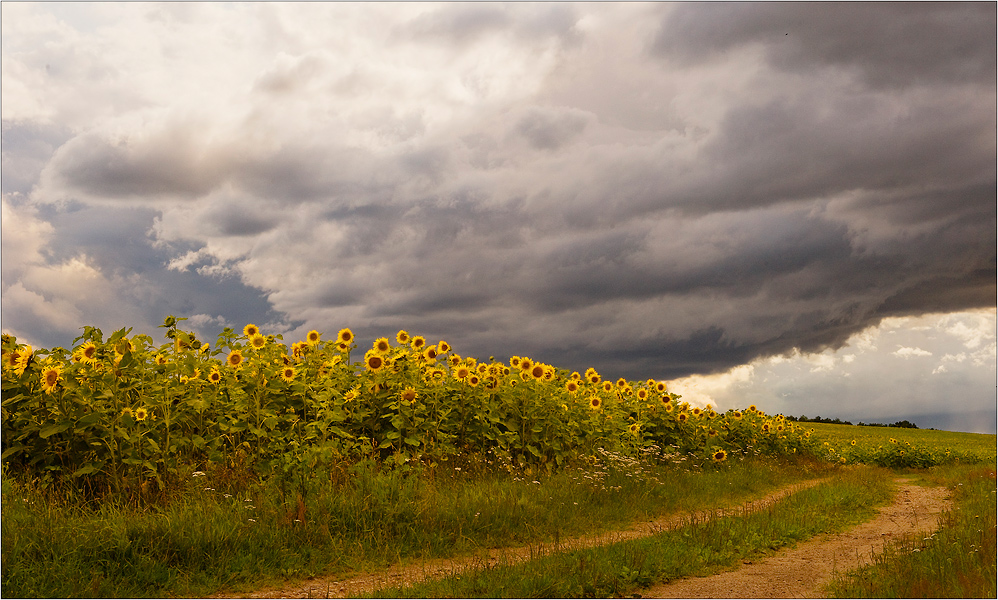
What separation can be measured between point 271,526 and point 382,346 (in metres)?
4.32

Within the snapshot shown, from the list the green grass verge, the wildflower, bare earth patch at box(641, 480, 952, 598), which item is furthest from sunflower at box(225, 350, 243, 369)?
bare earth patch at box(641, 480, 952, 598)

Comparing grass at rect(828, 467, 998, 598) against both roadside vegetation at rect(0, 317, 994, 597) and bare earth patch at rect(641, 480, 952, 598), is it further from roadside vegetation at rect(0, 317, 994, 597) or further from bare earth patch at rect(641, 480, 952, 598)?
roadside vegetation at rect(0, 317, 994, 597)

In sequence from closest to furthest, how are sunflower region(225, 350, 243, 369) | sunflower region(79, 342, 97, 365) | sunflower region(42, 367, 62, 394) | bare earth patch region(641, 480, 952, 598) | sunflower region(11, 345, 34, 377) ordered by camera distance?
bare earth patch region(641, 480, 952, 598) → sunflower region(42, 367, 62, 394) → sunflower region(11, 345, 34, 377) → sunflower region(79, 342, 97, 365) → sunflower region(225, 350, 243, 369)

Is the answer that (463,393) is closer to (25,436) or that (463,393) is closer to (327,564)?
(327,564)

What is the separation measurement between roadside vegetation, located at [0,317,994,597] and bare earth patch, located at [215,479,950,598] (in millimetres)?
231

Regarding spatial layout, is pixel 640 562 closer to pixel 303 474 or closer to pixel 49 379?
pixel 303 474

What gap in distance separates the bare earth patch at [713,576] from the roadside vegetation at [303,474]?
23 centimetres

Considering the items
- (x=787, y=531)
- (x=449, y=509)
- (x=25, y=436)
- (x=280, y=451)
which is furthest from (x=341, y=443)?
(x=787, y=531)

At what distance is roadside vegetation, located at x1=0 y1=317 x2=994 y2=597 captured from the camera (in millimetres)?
6727

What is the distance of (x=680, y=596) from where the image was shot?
20.7ft

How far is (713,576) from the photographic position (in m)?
7.16

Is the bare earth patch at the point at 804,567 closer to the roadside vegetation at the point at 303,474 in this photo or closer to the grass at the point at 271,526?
the roadside vegetation at the point at 303,474

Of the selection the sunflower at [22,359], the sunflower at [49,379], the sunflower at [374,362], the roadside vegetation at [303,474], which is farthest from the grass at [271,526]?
the sunflower at [374,362]

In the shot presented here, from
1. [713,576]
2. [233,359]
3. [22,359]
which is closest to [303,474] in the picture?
[233,359]
